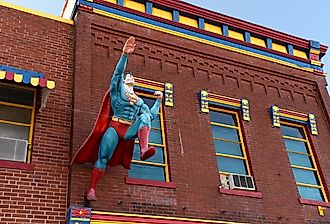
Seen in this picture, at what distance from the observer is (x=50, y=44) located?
998cm

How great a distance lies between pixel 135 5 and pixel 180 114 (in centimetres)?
331

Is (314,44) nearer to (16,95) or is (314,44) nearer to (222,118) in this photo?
(222,118)

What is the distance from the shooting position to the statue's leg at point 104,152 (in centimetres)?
826

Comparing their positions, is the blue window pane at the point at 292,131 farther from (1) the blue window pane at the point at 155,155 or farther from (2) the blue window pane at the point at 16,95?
(2) the blue window pane at the point at 16,95

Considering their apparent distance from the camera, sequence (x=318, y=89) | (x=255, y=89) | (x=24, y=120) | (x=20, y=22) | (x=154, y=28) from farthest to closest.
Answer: (x=318, y=89)
(x=255, y=89)
(x=154, y=28)
(x=20, y=22)
(x=24, y=120)

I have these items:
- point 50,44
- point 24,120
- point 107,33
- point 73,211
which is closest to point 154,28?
point 107,33

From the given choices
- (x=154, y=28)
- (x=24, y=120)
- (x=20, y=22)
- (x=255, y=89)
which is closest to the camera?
(x=24, y=120)

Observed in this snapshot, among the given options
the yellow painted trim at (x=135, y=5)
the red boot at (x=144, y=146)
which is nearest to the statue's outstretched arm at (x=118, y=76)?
the red boot at (x=144, y=146)

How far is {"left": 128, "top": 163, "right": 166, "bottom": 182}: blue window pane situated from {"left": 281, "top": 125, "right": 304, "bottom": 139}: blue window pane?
444 centimetres

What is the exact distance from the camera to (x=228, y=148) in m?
11.2

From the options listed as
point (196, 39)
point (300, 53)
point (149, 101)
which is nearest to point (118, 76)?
point (149, 101)

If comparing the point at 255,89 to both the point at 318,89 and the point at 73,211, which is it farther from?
the point at 73,211

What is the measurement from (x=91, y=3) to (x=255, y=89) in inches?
203

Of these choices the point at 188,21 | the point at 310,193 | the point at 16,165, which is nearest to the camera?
the point at 16,165
